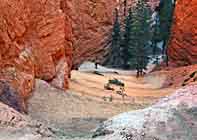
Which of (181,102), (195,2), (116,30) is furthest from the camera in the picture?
(116,30)

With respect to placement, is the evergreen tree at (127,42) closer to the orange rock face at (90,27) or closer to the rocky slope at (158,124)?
the orange rock face at (90,27)

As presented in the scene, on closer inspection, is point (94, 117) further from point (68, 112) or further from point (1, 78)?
point (1, 78)

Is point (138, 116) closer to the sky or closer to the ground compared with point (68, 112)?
closer to the sky

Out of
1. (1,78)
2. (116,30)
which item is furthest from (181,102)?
(116,30)

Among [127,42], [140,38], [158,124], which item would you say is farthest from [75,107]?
[127,42]

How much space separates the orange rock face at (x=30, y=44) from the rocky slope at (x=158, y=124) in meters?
8.68

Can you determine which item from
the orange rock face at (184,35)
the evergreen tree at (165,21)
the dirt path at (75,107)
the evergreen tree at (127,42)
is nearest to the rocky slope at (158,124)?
the dirt path at (75,107)

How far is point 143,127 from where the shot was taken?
27.6ft

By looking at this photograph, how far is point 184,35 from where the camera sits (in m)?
42.8

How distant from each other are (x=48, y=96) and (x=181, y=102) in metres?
12.8

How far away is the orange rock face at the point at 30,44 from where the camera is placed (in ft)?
59.8

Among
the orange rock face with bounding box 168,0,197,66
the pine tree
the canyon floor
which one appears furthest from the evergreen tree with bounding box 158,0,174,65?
the canyon floor

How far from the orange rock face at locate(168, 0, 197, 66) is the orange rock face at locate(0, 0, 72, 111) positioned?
1465 cm

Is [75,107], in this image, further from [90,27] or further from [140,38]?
[90,27]
